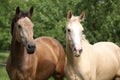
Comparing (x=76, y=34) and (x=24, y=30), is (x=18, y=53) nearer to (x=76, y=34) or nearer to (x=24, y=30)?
(x=24, y=30)

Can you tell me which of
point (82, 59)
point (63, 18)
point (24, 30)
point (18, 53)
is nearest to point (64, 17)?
point (63, 18)

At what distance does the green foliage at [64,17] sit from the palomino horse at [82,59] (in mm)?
13396

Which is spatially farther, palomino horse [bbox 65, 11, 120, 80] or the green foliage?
the green foliage

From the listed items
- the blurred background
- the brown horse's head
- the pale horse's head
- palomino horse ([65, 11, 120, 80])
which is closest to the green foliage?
the blurred background

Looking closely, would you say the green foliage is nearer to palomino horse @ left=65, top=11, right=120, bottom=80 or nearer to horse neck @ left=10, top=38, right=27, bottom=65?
palomino horse @ left=65, top=11, right=120, bottom=80

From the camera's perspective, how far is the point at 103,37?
21.6 metres

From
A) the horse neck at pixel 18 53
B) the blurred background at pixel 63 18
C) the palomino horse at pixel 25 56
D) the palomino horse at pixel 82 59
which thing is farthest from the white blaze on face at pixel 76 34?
the blurred background at pixel 63 18

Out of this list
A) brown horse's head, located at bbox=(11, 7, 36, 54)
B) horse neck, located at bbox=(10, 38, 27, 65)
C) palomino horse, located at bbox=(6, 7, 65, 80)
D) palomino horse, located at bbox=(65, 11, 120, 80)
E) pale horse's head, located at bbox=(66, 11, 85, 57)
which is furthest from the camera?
horse neck, located at bbox=(10, 38, 27, 65)

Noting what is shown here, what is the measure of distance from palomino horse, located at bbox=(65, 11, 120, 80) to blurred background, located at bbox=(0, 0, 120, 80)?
409 inches

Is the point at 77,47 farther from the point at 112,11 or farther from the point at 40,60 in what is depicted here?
the point at 112,11

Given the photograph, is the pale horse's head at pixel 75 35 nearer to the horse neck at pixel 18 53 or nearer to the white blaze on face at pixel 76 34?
the white blaze on face at pixel 76 34

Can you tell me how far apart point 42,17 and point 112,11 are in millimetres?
5708

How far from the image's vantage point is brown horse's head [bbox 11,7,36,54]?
256 inches

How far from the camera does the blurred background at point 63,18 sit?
21.1 metres
